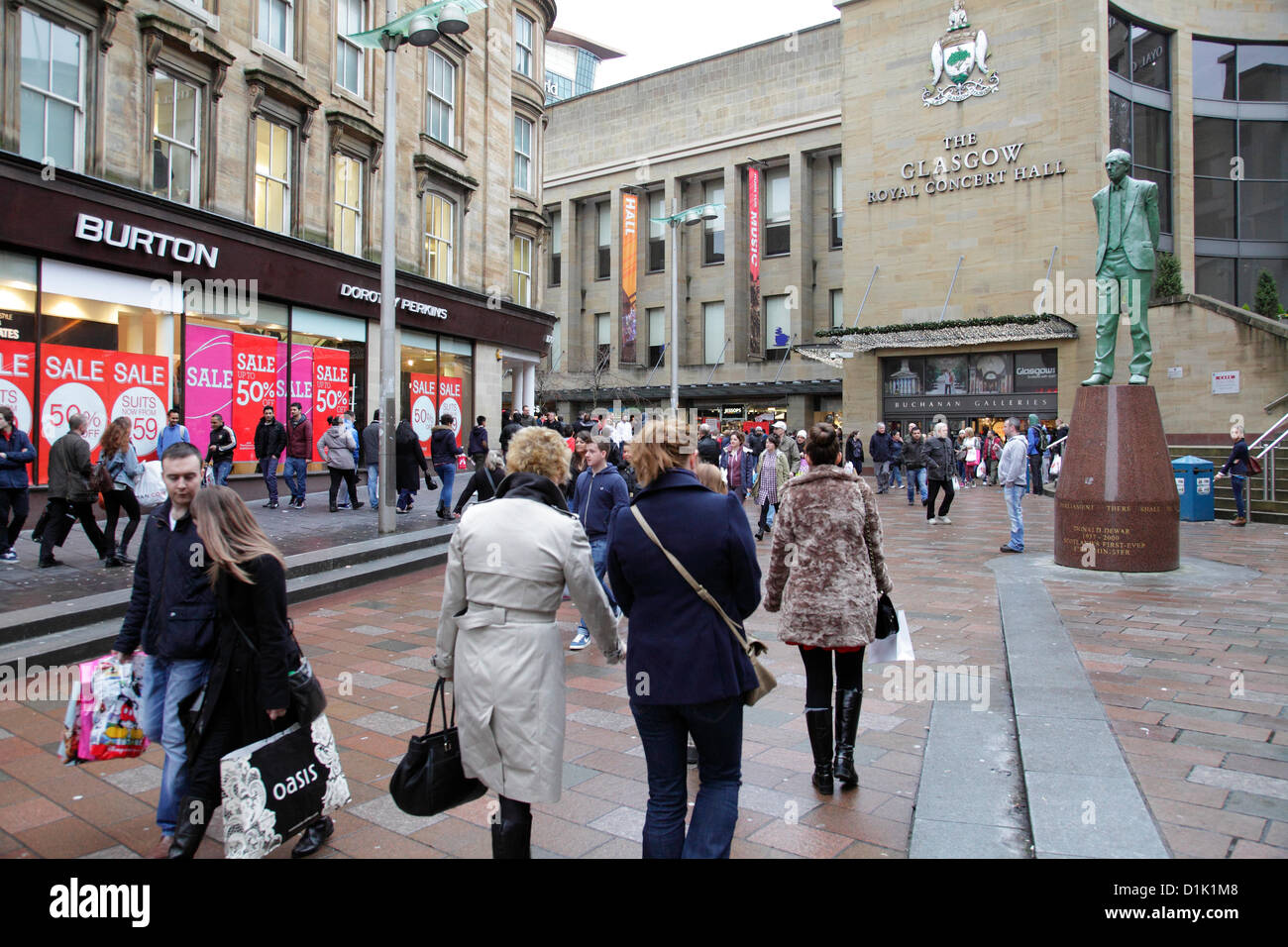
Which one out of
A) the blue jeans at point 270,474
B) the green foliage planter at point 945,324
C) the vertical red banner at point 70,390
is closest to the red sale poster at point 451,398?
the blue jeans at point 270,474

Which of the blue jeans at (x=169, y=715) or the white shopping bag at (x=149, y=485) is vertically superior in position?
the white shopping bag at (x=149, y=485)

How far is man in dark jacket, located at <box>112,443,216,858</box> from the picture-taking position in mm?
3352

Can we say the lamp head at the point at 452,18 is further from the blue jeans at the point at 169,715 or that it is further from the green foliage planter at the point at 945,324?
the green foliage planter at the point at 945,324

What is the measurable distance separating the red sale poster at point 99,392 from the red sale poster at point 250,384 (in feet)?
4.89

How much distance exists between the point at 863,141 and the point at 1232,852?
3064 centimetres

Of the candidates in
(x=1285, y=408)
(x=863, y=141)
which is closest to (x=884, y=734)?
(x=1285, y=408)

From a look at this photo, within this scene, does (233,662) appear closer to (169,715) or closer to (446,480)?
(169,715)

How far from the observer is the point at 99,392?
13414mm

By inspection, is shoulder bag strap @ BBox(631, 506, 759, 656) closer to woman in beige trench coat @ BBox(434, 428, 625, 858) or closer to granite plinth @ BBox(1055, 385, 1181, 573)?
woman in beige trench coat @ BBox(434, 428, 625, 858)

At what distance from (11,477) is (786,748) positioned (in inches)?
358

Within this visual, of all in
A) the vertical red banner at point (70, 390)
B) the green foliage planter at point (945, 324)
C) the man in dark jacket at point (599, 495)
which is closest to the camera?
the man in dark jacket at point (599, 495)

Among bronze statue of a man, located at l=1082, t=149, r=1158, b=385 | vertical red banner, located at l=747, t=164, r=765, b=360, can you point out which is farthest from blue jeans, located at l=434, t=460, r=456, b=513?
vertical red banner, located at l=747, t=164, r=765, b=360

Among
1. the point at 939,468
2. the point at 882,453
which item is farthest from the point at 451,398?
the point at 939,468

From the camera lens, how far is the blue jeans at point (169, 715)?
3408 mm
